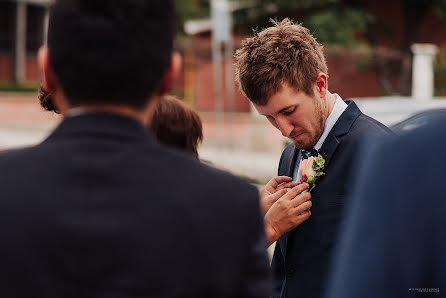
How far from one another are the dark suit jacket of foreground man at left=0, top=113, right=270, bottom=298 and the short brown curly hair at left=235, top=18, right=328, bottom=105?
1.33m

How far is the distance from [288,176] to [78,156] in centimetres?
158

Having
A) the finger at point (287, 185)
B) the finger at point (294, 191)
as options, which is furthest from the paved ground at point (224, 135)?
the finger at point (294, 191)

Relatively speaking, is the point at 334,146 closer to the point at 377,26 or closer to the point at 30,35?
the point at 377,26

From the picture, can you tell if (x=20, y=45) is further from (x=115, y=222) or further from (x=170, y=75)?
(x=115, y=222)

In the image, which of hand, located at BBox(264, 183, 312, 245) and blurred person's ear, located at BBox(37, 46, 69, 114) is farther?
hand, located at BBox(264, 183, 312, 245)

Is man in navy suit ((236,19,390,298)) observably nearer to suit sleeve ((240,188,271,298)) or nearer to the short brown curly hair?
the short brown curly hair

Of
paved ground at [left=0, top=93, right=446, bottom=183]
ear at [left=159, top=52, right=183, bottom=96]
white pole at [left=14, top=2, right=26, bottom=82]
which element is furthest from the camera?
white pole at [left=14, top=2, right=26, bottom=82]

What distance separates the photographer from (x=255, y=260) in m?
1.19

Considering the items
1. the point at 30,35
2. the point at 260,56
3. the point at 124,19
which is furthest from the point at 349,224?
the point at 30,35

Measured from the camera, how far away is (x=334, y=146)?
7.63 feet

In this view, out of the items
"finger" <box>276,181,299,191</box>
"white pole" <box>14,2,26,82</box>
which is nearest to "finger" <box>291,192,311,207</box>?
"finger" <box>276,181,299,191</box>

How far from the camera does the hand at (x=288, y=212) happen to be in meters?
2.24

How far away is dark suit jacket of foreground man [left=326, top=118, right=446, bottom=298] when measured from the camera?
40.3 inches

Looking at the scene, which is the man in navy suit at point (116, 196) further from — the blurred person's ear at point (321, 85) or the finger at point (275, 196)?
the blurred person's ear at point (321, 85)
